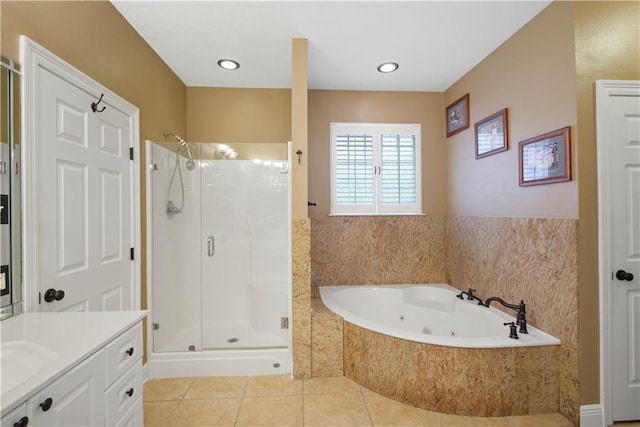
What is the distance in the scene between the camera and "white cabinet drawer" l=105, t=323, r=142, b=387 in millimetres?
1053

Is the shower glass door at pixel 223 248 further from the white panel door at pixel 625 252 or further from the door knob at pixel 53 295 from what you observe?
the white panel door at pixel 625 252

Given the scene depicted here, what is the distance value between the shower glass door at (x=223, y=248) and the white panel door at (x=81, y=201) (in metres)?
0.43

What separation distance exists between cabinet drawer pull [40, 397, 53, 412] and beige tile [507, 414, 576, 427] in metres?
2.26

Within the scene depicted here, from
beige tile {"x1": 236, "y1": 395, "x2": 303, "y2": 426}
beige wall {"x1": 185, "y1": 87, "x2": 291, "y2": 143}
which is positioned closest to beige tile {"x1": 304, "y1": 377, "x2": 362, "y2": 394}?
beige tile {"x1": 236, "y1": 395, "x2": 303, "y2": 426}

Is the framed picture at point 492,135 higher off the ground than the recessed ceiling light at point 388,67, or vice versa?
the recessed ceiling light at point 388,67

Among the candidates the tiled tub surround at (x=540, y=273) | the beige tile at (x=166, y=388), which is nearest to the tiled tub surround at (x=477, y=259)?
the tiled tub surround at (x=540, y=273)

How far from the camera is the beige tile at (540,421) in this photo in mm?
1679

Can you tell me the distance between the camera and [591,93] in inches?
65.1

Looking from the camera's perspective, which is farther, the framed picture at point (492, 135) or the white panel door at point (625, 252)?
the framed picture at point (492, 135)

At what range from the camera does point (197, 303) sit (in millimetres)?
2576

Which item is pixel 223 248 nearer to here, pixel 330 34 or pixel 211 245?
pixel 211 245

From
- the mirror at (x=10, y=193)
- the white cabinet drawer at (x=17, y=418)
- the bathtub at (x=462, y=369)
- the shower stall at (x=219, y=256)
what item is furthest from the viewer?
the shower stall at (x=219, y=256)

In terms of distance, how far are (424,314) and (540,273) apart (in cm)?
104

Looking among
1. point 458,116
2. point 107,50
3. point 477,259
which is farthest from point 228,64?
point 477,259
